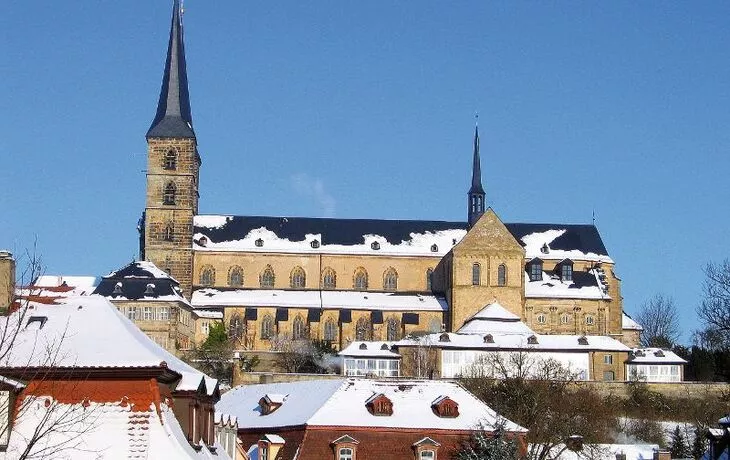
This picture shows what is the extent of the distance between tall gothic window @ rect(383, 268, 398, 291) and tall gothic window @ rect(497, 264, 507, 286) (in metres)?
12.1

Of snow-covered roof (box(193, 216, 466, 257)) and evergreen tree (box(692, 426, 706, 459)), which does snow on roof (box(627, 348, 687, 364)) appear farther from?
evergreen tree (box(692, 426, 706, 459))

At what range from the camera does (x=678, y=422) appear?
342 feet

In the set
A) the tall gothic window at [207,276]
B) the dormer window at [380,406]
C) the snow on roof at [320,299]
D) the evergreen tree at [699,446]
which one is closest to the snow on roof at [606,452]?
the evergreen tree at [699,446]

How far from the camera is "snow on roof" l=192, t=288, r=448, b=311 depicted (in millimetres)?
130125

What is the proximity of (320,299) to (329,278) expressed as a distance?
3.34 m

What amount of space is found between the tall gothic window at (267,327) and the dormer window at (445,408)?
71.9m

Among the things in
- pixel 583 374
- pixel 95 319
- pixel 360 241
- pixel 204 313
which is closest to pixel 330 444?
pixel 95 319

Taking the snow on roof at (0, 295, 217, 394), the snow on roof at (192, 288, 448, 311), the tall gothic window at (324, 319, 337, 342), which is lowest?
the snow on roof at (0, 295, 217, 394)

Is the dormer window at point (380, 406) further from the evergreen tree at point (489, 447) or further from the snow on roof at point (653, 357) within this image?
the snow on roof at point (653, 357)

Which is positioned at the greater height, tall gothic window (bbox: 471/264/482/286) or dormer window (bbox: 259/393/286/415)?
tall gothic window (bbox: 471/264/482/286)

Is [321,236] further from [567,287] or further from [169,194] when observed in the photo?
[567,287]

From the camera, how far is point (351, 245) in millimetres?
136875

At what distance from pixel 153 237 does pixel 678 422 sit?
51922 mm

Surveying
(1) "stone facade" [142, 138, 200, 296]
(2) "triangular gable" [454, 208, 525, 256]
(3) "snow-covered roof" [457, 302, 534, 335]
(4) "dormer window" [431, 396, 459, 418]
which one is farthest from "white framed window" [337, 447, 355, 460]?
(1) "stone facade" [142, 138, 200, 296]
